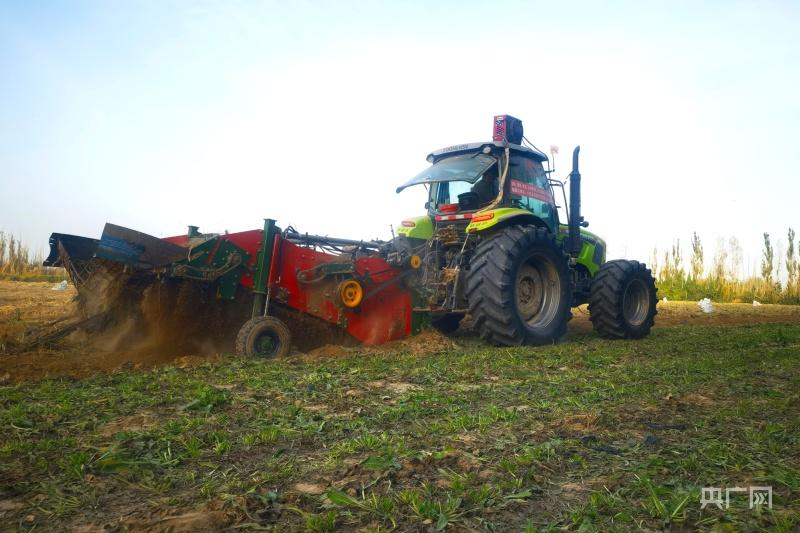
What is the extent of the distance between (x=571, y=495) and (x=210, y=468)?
1.50 metres

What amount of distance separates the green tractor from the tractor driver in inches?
0.5

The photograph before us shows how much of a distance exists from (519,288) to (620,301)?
185 centimetres

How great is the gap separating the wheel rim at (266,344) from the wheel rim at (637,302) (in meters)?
5.44

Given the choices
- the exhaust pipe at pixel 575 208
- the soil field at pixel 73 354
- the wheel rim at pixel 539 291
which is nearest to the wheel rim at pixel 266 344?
the soil field at pixel 73 354

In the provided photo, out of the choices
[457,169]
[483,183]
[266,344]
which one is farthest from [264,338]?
[483,183]

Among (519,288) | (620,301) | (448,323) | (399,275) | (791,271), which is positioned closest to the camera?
(399,275)

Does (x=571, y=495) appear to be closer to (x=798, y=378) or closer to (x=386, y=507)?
(x=386, y=507)

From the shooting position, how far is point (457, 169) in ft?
24.7

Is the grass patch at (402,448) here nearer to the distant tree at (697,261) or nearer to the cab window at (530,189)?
the cab window at (530,189)

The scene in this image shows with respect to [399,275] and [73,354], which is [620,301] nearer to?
[399,275]

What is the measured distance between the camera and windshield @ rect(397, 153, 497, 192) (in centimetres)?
738

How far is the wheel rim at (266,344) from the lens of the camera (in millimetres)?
5690

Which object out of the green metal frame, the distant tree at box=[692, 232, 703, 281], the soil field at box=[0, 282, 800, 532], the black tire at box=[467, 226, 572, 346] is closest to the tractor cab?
the black tire at box=[467, 226, 572, 346]

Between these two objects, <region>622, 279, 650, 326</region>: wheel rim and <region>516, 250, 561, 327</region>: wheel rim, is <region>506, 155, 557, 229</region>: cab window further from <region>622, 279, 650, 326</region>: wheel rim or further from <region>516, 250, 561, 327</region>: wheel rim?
<region>622, 279, 650, 326</region>: wheel rim
